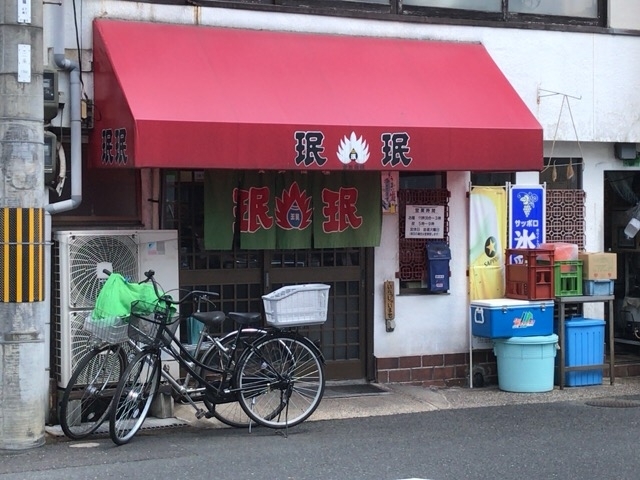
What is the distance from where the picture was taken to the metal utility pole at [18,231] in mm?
8047

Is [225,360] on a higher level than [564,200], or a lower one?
lower

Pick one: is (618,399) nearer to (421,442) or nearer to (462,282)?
(462,282)

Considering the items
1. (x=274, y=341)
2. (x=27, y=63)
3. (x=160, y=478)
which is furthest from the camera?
(x=274, y=341)

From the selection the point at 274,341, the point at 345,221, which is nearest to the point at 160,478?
the point at 274,341

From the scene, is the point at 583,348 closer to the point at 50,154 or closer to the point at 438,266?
the point at 438,266

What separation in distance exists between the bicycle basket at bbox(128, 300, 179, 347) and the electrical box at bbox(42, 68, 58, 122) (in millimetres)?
2029

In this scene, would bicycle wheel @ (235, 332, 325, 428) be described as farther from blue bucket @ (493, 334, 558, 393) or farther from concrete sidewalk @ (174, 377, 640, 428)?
blue bucket @ (493, 334, 558, 393)

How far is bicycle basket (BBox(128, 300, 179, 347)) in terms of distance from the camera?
8328mm

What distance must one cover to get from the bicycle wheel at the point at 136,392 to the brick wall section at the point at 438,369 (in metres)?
3.32

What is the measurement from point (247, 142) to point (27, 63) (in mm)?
2105

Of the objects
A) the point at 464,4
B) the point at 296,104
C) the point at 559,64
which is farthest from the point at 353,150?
the point at 559,64

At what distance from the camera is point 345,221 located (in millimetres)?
10562

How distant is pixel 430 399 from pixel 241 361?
2.63m

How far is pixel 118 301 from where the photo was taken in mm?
8250
